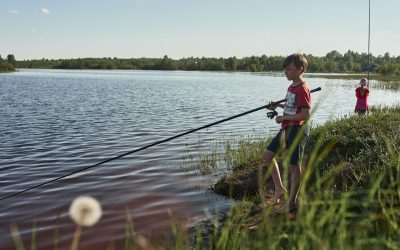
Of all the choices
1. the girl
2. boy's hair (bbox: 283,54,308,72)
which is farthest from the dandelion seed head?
the girl

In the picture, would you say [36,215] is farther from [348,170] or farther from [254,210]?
[348,170]

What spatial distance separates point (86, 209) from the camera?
572 cm

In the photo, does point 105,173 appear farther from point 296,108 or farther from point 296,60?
point 296,60

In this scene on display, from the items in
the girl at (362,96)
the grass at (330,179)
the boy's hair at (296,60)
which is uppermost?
the boy's hair at (296,60)

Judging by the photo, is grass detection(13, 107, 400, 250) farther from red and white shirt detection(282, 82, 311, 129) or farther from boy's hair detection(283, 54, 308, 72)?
boy's hair detection(283, 54, 308, 72)

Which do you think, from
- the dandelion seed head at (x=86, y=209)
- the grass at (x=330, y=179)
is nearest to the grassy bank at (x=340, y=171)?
the grass at (x=330, y=179)

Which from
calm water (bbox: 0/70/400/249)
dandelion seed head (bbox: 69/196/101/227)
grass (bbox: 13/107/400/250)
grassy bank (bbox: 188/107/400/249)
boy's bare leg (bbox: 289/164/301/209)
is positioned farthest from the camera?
calm water (bbox: 0/70/400/249)

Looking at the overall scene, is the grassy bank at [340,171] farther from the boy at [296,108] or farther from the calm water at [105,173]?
the calm water at [105,173]

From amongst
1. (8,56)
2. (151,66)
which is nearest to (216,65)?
(151,66)

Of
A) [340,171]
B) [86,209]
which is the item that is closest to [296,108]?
[340,171]

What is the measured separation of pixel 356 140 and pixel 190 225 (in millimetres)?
3808

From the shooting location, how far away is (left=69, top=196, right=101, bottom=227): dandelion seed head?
600 centimetres

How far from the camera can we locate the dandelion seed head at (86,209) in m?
6.00

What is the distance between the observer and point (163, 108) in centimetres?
2406
